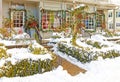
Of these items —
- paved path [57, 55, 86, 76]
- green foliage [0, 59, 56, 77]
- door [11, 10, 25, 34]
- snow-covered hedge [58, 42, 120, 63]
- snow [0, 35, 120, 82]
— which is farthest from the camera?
door [11, 10, 25, 34]

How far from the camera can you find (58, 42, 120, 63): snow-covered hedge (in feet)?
35.8

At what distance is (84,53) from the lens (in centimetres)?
1103

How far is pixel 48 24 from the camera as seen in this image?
1980 centimetres

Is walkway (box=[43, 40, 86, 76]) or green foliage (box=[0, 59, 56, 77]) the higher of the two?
green foliage (box=[0, 59, 56, 77])

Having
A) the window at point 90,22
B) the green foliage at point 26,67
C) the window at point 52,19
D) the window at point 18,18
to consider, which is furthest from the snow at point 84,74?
the window at point 90,22

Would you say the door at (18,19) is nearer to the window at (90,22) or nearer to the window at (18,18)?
the window at (18,18)

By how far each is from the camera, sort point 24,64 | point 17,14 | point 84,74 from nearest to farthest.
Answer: point 24,64 → point 84,74 → point 17,14

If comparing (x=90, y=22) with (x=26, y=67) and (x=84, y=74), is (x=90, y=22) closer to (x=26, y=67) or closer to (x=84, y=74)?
(x=84, y=74)

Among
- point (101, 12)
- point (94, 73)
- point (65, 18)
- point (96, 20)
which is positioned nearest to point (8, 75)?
point (94, 73)

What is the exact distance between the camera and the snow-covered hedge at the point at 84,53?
1091 centimetres

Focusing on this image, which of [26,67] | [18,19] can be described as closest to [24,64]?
[26,67]

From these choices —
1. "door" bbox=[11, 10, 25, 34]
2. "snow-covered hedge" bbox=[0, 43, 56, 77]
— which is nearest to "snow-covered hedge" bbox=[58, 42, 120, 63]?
"snow-covered hedge" bbox=[0, 43, 56, 77]

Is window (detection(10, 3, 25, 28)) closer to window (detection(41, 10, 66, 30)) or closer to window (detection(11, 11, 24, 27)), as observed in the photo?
window (detection(11, 11, 24, 27))

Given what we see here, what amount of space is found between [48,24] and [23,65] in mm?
11496
